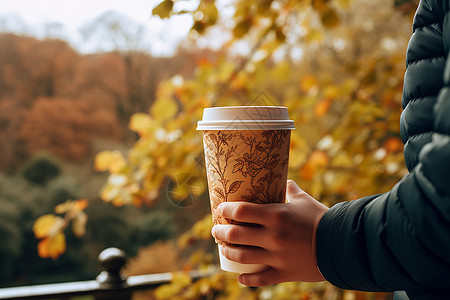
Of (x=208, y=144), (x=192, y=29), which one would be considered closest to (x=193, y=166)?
(x=192, y=29)

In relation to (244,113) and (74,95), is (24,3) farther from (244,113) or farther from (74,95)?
(244,113)

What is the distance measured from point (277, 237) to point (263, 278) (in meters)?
0.08

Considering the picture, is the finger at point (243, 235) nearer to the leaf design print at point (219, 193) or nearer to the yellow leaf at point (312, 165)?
the leaf design print at point (219, 193)

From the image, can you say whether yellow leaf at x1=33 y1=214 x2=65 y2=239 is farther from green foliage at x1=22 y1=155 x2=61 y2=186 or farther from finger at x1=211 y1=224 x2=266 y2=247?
green foliage at x1=22 y1=155 x2=61 y2=186

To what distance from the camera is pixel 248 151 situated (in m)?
0.56

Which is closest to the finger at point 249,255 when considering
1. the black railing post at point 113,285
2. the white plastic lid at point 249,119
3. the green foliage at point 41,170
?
the white plastic lid at point 249,119

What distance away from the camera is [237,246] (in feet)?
1.83

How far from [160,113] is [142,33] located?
16.4 ft

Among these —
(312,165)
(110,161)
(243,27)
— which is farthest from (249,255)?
(110,161)

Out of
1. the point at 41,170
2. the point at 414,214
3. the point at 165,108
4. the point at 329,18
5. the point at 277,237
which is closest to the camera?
the point at 414,214

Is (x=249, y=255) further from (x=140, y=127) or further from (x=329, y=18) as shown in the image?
(x=140, y=127)

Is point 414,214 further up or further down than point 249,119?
further down

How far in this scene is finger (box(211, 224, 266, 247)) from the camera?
51 centimetres

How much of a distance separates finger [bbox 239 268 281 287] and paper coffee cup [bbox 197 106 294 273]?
0.02 metres
